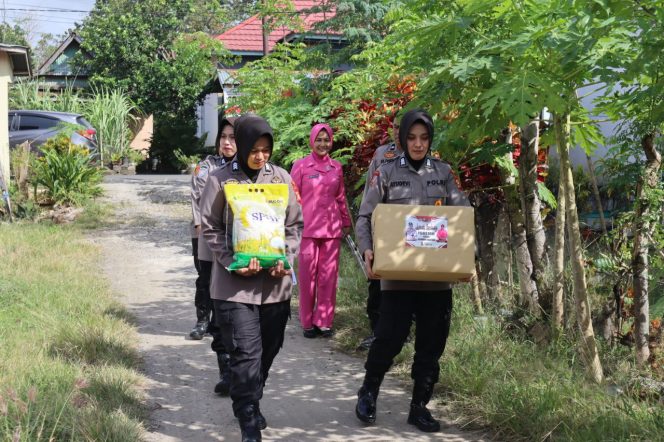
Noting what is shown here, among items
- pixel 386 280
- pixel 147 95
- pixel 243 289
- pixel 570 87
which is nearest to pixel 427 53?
pixel 570 87

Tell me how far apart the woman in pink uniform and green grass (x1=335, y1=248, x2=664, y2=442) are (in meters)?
0.57

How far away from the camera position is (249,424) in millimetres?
4512

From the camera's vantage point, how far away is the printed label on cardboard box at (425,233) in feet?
14.9

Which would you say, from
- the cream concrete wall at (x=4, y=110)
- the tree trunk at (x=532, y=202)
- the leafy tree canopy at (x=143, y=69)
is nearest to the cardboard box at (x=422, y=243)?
the tree trunk at (x=532, y=202)

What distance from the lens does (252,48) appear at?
27578mm

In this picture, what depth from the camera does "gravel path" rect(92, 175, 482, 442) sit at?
16.1 feet

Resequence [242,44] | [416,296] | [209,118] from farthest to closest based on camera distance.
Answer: [209,118] → [242,44] → [416,296]

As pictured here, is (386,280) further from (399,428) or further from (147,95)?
(147,95)

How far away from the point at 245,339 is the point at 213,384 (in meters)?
1.45

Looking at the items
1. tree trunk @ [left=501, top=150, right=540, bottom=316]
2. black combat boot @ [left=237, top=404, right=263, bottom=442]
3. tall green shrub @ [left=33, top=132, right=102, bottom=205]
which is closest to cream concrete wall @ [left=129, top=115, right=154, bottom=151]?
tall green shrub @ [left=33, top=132, right=102, bottom=205]

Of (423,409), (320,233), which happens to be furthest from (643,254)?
(320,233)

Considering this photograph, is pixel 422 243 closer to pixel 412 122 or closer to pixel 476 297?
pixel 412 122

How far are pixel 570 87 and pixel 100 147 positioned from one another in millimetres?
21684

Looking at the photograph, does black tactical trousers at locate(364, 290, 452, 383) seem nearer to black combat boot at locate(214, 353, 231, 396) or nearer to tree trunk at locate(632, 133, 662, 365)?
black combat boot at locate(214, 353, 231, 396)
